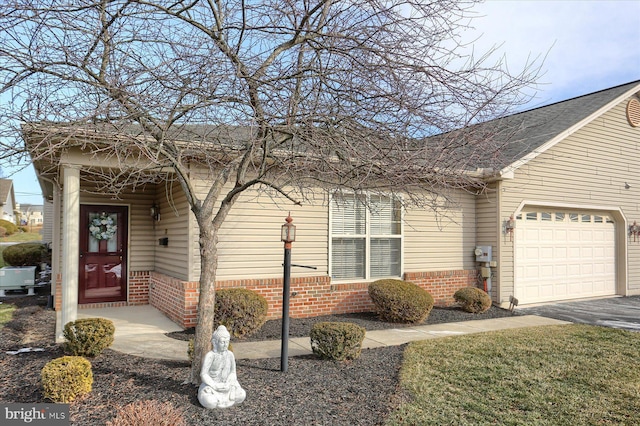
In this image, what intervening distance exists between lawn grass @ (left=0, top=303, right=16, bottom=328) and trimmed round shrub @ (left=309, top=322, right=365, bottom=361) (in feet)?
17.9

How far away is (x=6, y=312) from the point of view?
8602 mm

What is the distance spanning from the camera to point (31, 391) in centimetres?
424

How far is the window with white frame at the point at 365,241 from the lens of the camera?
8.73 meters

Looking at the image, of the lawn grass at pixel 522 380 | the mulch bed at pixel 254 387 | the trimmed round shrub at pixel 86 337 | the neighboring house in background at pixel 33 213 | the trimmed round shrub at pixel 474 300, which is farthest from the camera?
the neighboring house in background at pixel 33 213

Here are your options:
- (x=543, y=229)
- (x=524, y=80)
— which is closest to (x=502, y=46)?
(x=524, y=80)

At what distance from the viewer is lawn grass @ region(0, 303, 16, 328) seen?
303 inches

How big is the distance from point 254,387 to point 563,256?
380 inches

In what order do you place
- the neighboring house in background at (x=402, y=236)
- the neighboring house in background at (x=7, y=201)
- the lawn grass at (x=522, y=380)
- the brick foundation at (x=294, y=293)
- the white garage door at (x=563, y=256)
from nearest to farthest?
1. the lawn grass at (x=522, y=380)
2. the brick foundation at (x=294, y=293)
3. the neighboring house in background at (x=402, y=236)
4. the white garage door at (x=563, y=256)
5. the neighboring house in background at (x=7, y=201)

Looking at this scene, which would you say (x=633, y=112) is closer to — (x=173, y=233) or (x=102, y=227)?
(x=173, y=233)

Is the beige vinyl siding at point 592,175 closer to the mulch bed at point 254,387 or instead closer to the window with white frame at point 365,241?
the window with white frame at point 365,241

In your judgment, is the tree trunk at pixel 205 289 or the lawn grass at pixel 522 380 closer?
the lawn grass at pixel 522 380

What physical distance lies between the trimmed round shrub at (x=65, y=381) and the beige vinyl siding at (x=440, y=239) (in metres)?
6.53

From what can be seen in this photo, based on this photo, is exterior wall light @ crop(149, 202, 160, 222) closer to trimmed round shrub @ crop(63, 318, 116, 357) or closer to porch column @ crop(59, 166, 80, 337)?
porch column @ crop(59, 166, 80, 337)

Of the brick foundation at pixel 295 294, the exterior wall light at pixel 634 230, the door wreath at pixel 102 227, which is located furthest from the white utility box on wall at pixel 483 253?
the door wreath at pixel 102 227
